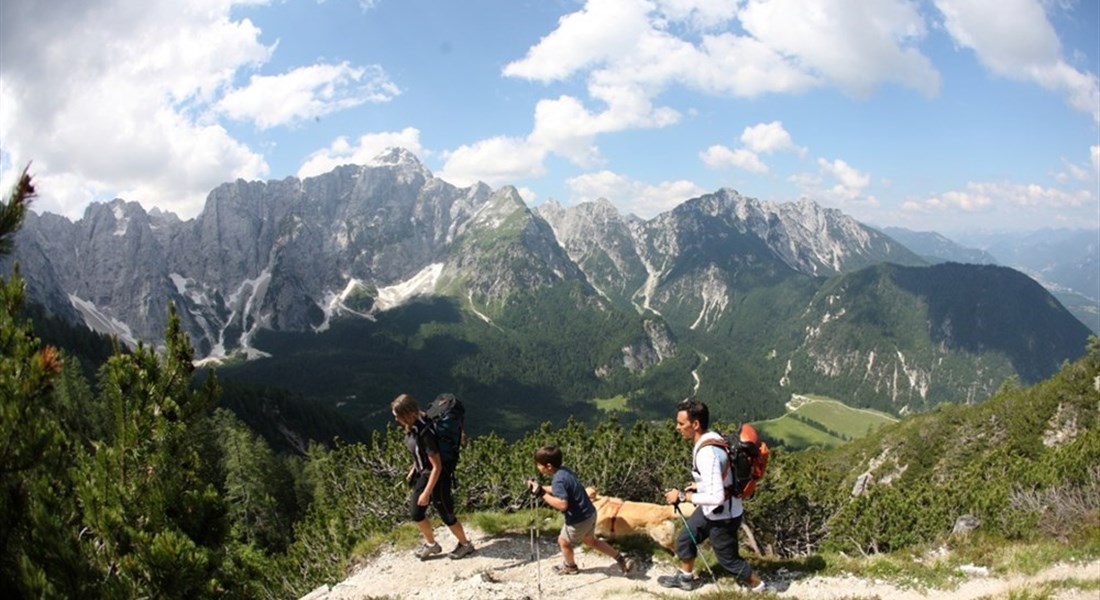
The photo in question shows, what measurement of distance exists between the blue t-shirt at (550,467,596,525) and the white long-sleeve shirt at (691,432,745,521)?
7.87 feet

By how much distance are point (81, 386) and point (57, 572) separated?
7431 centimetres

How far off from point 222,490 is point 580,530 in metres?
6.64

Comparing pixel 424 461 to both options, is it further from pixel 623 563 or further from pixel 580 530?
pixel 623 563

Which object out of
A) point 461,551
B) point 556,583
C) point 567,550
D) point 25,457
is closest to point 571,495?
point 567,550

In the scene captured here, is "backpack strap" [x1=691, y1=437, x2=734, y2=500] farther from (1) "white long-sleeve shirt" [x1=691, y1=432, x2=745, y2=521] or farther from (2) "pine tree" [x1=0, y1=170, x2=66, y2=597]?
(2) "pine tree" [x1=0, y1=170, x2=66, y2=597]

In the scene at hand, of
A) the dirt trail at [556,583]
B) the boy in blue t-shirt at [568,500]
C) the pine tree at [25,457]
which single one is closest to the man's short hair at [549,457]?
the boy in blue t-shirt at [568,500]

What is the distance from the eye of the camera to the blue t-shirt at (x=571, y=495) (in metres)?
11.6

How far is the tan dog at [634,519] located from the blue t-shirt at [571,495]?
2.07 m

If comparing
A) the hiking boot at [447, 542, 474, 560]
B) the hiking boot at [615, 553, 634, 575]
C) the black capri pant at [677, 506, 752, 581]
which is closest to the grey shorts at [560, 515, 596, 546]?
the hiking boot at [615, 553, 634, 575]

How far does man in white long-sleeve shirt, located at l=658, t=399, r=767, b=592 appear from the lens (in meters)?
10.0

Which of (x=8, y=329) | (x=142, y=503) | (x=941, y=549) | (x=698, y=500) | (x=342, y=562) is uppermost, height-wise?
(x=8, y=329)

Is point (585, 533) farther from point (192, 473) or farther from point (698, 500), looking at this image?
point (192, 473)

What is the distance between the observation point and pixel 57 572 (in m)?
5.34

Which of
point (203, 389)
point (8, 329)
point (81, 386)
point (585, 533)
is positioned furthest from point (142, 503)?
point (81, 386)
